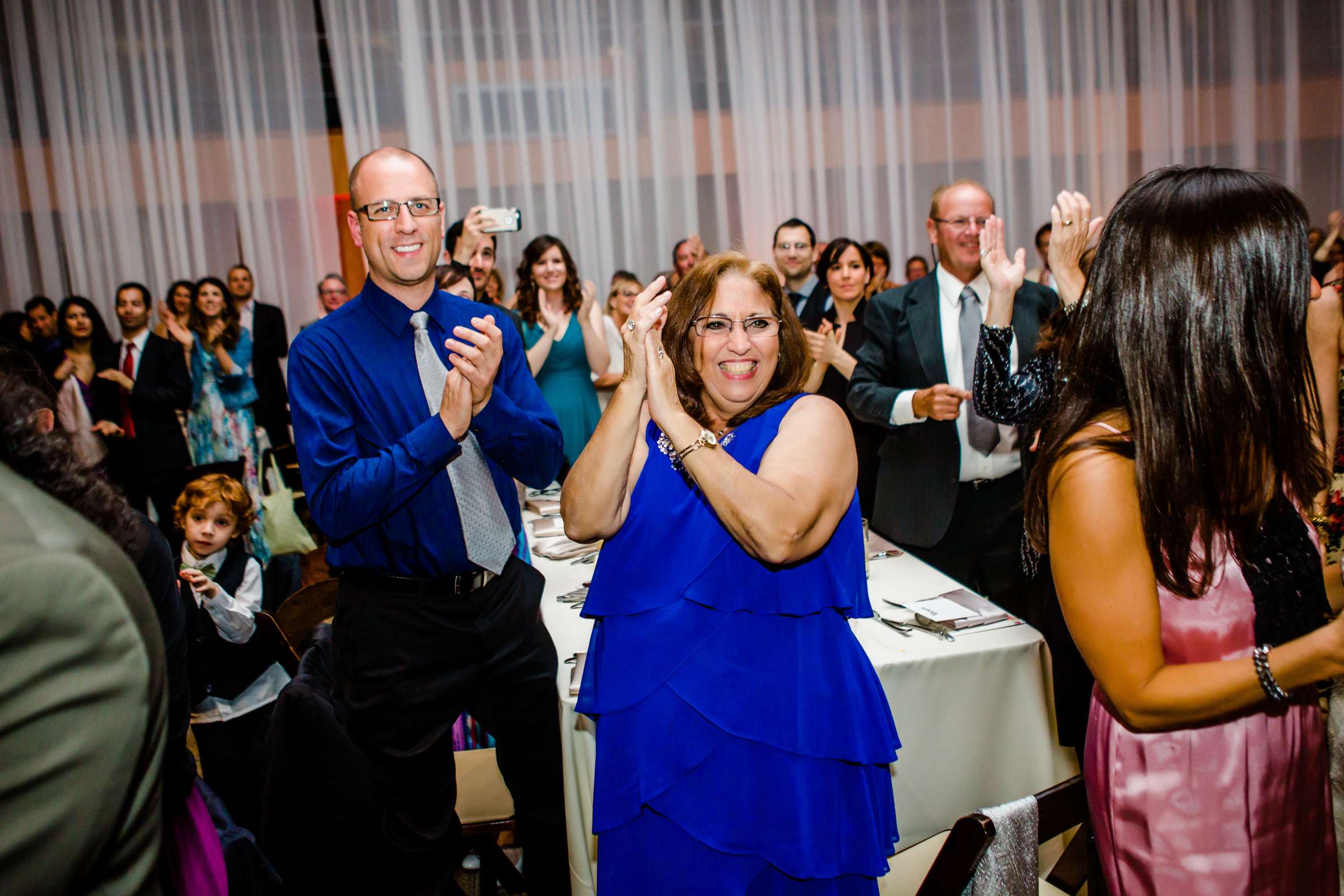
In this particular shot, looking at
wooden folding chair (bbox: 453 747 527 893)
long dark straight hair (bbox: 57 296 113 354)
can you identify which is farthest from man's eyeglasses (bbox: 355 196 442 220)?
long dark straight hair (bbox: 57 296 113 354)

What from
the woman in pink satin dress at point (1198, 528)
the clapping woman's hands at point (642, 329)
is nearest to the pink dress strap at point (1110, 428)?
the woman in pink satin dress at point (1198, 528)

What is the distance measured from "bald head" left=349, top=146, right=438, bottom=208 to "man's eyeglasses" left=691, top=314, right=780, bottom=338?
0.72m

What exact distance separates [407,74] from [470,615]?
5461 millimetres

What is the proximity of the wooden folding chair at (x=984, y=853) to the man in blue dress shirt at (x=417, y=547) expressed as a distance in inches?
30.0

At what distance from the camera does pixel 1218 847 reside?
41.7 inches

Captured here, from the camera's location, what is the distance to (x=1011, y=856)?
3.48 ft

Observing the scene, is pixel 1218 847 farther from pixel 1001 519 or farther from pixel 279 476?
pixel 279 476

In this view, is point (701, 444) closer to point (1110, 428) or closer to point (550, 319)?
point (1110, 428)

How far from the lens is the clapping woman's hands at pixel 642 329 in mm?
1407

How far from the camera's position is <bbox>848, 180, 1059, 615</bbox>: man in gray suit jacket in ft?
8.65

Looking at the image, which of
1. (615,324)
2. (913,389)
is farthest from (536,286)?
(913,389)

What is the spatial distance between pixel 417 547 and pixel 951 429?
5.13 feet

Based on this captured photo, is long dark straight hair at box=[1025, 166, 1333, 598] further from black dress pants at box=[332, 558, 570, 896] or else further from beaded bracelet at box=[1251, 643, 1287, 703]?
black dress pants at box=[332, 558, 570, 896]

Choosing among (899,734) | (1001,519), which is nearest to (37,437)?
(899,734)
